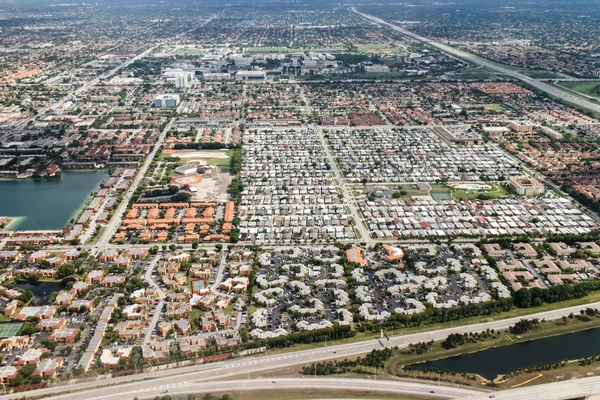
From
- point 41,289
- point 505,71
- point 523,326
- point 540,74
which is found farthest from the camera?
point 505,71

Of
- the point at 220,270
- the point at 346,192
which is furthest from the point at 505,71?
the point at 220,270

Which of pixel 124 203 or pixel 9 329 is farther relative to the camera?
pixel 124 203

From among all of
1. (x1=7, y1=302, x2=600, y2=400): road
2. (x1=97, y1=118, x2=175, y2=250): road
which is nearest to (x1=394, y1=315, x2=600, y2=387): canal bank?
(x1=7, y1=302, x2=600, y2=400): road

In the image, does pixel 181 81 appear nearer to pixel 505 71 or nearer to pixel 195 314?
pixel 505 71

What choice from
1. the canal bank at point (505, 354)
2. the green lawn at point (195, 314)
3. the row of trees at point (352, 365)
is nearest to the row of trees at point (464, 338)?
the canal bank at point (505, 354)

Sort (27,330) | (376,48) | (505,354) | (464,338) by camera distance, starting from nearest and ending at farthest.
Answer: (505,354), (27,330), (464,338), (376,48)

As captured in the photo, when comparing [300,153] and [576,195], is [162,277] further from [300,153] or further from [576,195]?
[576,195]

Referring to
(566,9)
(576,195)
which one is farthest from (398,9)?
(576,195)
